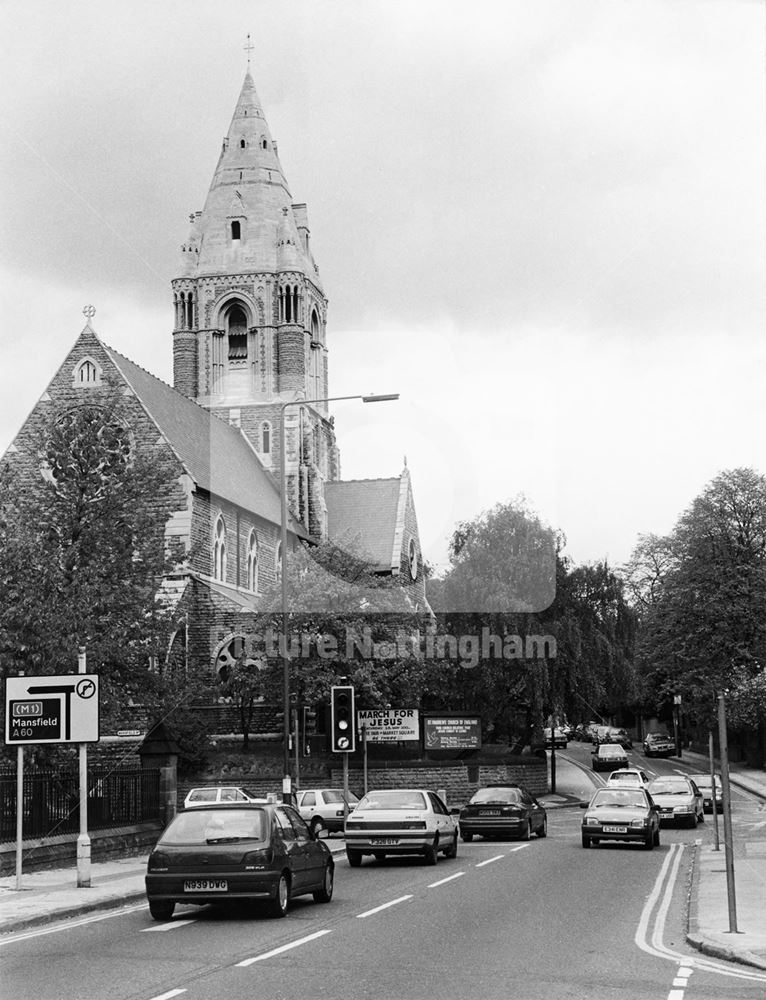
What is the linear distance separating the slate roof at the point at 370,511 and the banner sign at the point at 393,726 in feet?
82.6

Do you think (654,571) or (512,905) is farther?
(654,571)

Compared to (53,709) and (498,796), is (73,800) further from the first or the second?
(498,796)

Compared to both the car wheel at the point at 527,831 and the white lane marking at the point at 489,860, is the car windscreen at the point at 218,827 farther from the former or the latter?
the car wheel at the point at 527,831

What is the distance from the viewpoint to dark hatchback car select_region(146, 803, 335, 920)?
1560cm

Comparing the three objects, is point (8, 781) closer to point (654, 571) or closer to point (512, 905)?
point (512, 905)

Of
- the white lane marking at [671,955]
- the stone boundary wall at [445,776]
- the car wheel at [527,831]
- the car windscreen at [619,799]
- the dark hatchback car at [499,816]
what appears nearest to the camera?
the white lane marking at [671,955]

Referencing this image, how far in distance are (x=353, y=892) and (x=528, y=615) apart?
109ft

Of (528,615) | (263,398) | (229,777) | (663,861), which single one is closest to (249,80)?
(263,398)

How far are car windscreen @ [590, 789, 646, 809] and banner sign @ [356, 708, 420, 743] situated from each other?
57.8 feet

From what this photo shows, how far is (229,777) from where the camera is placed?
44.8 metres

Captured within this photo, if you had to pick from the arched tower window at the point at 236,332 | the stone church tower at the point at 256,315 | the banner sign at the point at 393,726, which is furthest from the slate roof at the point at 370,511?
the banner sign at the point at 393,726

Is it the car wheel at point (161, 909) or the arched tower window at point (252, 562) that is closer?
the car wheel at point (161, 909)

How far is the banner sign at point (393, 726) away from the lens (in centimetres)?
4647

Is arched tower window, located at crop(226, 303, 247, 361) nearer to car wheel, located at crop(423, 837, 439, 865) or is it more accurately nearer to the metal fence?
the metal fence
